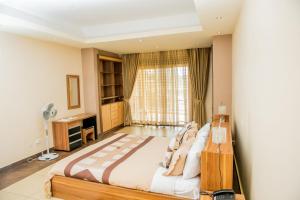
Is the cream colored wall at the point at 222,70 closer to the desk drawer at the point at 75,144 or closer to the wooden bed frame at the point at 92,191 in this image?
the wooden bed frame at the point at 92,191

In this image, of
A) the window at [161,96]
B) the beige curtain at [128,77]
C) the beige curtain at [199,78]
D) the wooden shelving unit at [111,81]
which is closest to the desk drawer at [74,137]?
the wooden shelving unit at [111,81]

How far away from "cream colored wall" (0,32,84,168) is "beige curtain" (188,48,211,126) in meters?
3.53

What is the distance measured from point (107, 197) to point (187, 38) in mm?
3598

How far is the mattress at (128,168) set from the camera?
82.6 inches

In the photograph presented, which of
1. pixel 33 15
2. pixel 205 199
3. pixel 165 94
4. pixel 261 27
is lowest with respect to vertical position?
pixel 205 199

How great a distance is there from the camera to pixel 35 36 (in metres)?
3.87

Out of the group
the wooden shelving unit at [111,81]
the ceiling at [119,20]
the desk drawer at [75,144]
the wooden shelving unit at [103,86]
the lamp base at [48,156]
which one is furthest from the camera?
the wooden shelving unit at [111,81]

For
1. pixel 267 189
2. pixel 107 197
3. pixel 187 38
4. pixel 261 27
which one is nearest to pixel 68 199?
pixel 107 197

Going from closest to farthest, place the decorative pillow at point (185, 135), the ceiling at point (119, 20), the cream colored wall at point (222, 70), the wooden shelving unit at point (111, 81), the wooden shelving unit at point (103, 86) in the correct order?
the decorative pillow at point (185, 135)
the ceiling at point (119, 20)
the cream colored wall at point (222, 70)
the wooden shelving unit at point (103, 86)
the wooden shelving unit at point (111, 81)

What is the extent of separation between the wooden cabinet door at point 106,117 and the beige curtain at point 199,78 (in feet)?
8.52

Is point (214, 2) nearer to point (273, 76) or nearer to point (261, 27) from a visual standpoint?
point (261, 27)

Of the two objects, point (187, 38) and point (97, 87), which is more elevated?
point (187, 38)

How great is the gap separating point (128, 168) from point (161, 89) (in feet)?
13.5

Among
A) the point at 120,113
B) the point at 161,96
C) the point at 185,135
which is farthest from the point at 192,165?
the point at 120,113
